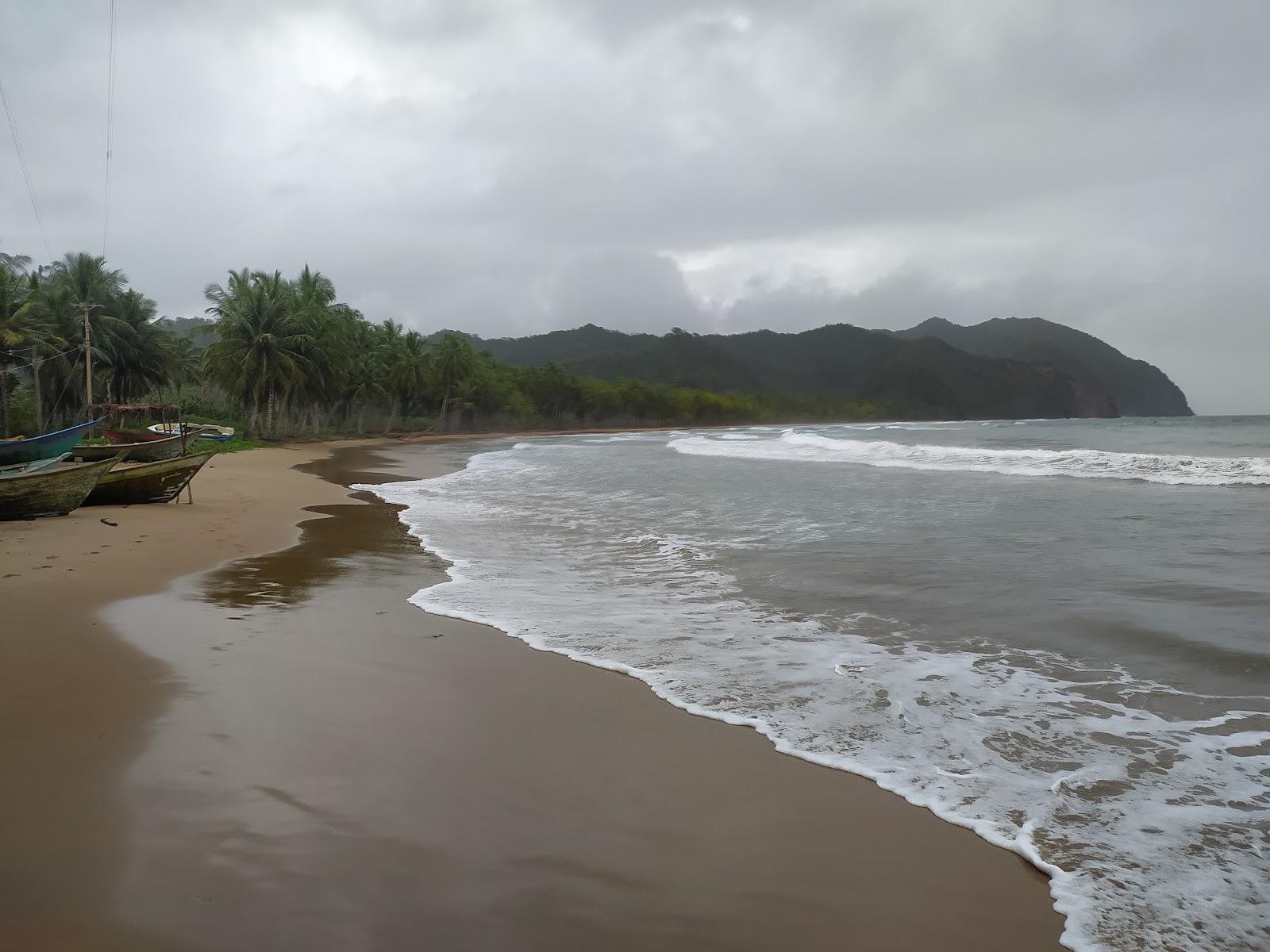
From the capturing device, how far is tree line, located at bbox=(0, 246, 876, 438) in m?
38.1

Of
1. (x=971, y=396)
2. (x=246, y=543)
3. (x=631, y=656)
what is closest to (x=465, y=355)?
(x=246, y=543)

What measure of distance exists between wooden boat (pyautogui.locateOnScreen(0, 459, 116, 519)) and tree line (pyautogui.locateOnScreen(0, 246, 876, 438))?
22.2 m

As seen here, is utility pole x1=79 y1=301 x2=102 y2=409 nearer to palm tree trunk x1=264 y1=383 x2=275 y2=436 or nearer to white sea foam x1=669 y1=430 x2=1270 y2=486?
palm tree trunk x1=264 y1=383 x2=275 y2=436

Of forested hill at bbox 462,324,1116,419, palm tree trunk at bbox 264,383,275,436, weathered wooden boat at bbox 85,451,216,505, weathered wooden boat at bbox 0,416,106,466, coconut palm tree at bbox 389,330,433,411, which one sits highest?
forested hill at bbox 462,324,1116,419

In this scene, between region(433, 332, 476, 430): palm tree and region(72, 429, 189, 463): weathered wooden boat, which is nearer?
region(72, 429, 189, 463): weathered wooden boat

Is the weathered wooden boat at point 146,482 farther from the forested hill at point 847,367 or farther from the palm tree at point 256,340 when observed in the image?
the forested hill at point 847,367

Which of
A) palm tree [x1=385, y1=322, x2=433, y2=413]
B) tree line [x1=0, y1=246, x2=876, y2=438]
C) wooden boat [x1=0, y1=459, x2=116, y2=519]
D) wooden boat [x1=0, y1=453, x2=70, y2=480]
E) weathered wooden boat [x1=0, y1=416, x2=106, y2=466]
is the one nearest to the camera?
wooden boat [x1=0, y1=459, x2=116, y2=519]

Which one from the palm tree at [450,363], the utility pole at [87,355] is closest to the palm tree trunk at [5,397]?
the utility pole at [87,355]

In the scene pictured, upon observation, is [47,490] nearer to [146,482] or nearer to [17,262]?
[146,482]

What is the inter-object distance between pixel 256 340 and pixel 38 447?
32.2 metres

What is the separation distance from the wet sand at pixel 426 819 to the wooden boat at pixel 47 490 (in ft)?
20.8

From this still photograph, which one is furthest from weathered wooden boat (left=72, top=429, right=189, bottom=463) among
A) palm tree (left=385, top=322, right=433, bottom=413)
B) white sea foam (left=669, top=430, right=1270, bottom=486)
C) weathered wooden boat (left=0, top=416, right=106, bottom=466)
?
palm tree (left=385, top=322, right=433, bottom=413)

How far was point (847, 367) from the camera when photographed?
7126 inches

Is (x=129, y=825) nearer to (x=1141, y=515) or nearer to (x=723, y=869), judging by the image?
(x=723, y=869)
